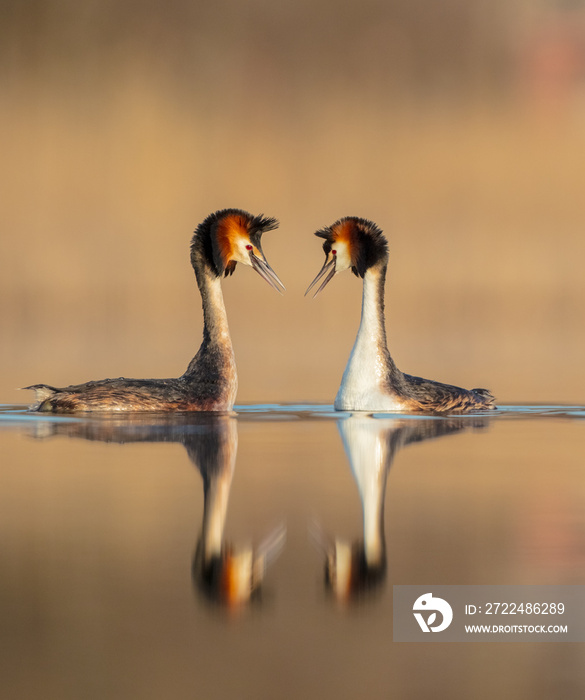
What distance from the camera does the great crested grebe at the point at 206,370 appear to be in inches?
396

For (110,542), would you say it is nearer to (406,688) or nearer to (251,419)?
(406,688)

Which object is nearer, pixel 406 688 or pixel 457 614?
pixel 406 688

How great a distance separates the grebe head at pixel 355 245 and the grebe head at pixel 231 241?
0.55m

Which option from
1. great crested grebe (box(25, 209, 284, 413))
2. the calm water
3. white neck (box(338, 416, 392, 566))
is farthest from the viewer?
great crested grebe (box(25, 209, 284, 413))

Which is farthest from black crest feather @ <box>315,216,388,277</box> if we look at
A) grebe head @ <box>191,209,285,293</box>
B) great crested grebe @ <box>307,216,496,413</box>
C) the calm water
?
the calm water

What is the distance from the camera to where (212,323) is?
10.7 metres

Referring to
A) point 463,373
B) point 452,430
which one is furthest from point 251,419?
point 463,373

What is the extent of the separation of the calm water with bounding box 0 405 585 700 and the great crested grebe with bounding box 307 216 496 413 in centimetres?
208

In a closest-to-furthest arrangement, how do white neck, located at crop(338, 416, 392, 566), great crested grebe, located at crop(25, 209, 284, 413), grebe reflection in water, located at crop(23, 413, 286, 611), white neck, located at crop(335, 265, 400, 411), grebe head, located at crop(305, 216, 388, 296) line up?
grebe reflection in water, located at crop(23, 413, 286, 611)
white neck, located at crop(338, 416, 392, 566)
great crested grebe, located at crop(25, 209, 284, 413)
white neck, located at crop(335, 265, 400, 411)
grebe head, located at crop(305, 216, 388, 296)

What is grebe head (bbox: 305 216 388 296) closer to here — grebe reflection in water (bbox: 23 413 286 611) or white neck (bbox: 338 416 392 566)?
white neck (bbox: 338 416 392 566)

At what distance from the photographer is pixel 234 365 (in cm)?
1046

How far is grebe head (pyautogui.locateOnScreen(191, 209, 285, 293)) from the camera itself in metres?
10.7

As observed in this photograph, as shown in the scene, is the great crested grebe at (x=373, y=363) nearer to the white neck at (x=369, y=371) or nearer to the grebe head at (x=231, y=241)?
the white neck at (x=369, y=371)

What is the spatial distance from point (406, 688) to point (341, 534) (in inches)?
70.7
